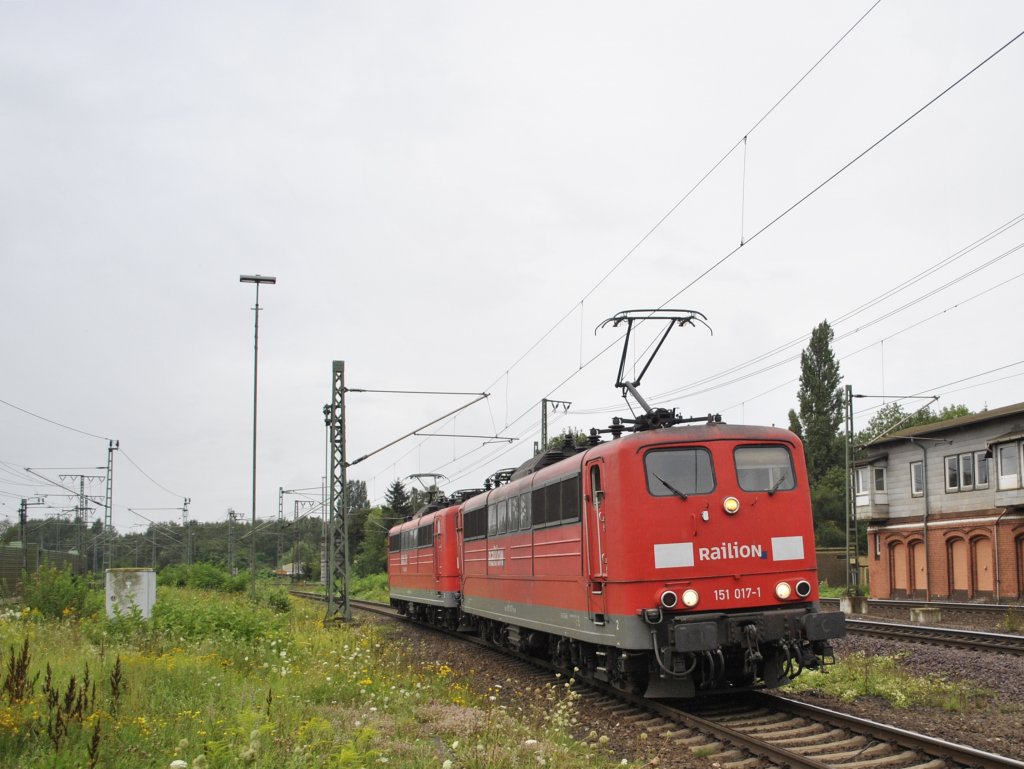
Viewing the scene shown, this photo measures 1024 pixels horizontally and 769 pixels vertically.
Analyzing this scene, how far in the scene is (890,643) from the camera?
56.2 feet

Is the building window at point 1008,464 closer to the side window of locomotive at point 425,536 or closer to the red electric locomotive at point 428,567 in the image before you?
the red electric locomotive at point 428,567

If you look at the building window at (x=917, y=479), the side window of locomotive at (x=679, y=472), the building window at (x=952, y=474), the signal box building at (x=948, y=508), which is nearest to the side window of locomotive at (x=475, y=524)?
the side window of locomotive at (x=679, y=472)

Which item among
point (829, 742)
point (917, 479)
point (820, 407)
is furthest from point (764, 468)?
point (820, 407)

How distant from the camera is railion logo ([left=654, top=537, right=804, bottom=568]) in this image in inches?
431

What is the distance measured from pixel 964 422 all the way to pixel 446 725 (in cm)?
3322

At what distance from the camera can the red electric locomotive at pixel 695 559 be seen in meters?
10.8

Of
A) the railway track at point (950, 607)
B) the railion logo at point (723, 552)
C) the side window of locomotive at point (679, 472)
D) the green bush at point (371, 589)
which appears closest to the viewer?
the railion logo at point (723, 552)

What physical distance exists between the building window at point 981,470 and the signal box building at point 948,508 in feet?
0.13

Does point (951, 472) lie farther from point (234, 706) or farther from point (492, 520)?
point (234, 706)

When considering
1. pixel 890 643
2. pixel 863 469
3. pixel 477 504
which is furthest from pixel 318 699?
pixel 863 469

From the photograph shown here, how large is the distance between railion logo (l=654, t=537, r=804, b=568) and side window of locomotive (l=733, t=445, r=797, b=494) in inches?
25.0

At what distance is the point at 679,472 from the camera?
1138 centimetres

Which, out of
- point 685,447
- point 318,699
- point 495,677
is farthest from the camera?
point 495,677

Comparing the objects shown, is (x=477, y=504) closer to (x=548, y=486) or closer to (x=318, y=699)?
(x=548, y=486)
